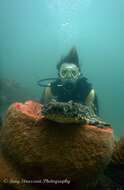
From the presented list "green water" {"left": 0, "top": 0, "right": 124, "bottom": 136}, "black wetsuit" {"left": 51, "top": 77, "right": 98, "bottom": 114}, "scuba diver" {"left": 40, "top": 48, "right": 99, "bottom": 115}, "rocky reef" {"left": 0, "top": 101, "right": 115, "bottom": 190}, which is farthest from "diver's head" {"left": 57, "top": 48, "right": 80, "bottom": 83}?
"green water" {"left": 0, "top": 0, "right": 124, "bottom": 136}

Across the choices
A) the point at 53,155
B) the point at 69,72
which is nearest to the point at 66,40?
the point at 69,72

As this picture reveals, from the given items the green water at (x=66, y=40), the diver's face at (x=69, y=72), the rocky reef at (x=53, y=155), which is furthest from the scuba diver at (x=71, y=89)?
the green water at (x=66, y=40)

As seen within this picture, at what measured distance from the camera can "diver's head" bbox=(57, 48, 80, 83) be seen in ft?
26.2

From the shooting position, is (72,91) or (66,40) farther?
(66,40)

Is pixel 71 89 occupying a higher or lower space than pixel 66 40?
lower

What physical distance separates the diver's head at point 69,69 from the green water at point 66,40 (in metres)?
32.1

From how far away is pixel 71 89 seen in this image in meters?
7.66

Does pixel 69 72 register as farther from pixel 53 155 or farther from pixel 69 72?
pixel 53 155

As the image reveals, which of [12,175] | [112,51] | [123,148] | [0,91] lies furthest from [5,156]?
[112,51]

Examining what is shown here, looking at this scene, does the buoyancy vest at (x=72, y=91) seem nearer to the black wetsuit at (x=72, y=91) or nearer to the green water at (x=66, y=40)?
the black wetsuit at (x=72, y=91)

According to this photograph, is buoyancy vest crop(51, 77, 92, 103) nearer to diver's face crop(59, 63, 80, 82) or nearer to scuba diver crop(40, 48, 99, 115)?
scuba diver crop(40, 48, 99, 115)

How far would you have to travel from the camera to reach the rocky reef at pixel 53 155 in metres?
3.83

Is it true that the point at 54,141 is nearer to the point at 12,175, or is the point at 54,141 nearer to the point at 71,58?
the point at 12,175

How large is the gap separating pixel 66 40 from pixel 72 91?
101279 mm
